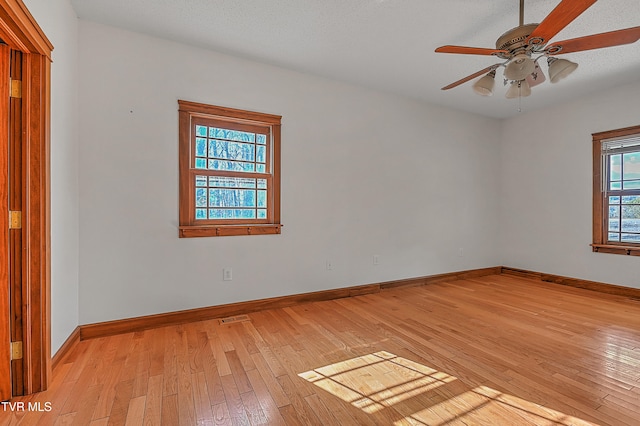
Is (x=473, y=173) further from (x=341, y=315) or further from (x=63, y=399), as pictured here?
(x=63, y=399)

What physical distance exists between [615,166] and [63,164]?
6323 mm

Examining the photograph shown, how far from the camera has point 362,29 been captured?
2674 mm

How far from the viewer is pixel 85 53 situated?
8.38 ft

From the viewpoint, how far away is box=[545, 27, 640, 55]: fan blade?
5.77 ft

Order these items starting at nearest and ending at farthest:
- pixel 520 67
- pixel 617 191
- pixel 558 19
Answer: pixel 558 19, pixel 520 67, pixel 617 191

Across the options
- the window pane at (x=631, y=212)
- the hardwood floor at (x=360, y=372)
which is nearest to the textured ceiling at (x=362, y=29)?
the window pane at (x=631, y=212)

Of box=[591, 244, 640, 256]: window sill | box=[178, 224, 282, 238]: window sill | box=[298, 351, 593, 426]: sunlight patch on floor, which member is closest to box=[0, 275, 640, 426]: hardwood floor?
box=[298, 351, 593, 426]: sunlight patch on floor

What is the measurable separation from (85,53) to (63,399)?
266 centimetres

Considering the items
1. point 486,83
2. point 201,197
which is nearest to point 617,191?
point 486,83

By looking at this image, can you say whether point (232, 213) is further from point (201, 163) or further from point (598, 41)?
point (598, 41)

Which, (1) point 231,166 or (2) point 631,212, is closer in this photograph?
(1) point 231,166

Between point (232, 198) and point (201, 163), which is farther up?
point (201, 163)

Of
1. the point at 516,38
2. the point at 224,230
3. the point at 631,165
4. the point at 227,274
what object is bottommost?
the point at 227,274

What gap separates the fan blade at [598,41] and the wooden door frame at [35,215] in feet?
10.7
